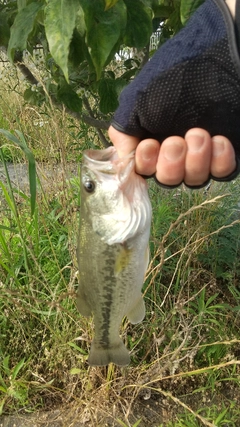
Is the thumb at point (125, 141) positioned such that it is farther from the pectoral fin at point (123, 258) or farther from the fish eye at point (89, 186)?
the pectoral fin at point (123, 258)

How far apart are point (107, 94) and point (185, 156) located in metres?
0.97

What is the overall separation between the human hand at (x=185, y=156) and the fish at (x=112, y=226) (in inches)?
1.9

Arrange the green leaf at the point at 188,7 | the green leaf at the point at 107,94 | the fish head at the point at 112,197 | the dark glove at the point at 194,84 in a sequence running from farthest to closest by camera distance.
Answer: the green leaf at the point at 107,94
the green leaf at the point at 188,7
the fish head at the point at 112,197
the dark glove at the point at 194,84

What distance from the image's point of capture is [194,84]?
4.02 feet

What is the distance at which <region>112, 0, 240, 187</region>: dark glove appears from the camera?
1.20 m

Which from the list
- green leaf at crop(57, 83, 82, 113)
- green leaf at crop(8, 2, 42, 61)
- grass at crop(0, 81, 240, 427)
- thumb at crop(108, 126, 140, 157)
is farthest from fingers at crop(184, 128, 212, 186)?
green leaf at crop(57, 83, 82, 113)

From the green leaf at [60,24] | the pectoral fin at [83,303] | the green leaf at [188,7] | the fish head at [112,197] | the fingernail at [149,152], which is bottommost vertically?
the pectoral fin at [83,303]

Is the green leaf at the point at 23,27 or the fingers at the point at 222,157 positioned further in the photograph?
the green leaf at the point at 23,27

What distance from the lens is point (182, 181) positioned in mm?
1310

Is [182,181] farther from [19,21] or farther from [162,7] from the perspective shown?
[162,7]

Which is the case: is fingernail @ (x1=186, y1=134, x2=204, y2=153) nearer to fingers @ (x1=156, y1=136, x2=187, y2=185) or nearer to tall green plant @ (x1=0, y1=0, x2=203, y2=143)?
fingers @ (x1=156, y1=136, x2=187, y2=185)

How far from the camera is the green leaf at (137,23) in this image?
1.54m

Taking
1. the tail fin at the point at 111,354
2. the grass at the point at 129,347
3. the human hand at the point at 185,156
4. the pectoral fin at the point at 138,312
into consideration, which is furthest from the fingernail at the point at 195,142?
the grass at the point at 129,347

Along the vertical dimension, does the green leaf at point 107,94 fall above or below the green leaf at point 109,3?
below
